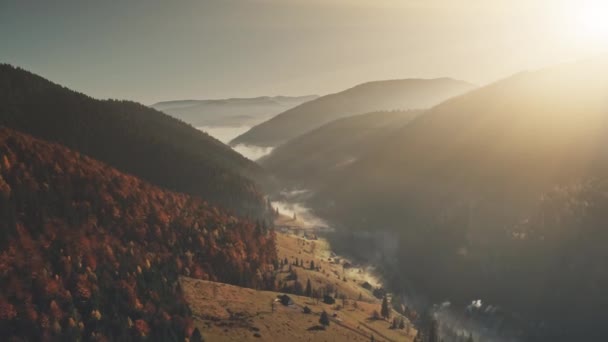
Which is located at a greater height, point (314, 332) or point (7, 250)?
point (7, 250)

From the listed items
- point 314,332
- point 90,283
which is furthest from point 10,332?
point 314,332

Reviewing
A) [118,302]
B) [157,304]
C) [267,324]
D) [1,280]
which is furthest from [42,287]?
[267,324]

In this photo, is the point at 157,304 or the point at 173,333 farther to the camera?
the point at 157,304

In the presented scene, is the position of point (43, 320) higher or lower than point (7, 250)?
lower

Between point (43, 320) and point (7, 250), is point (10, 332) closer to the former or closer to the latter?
point (43, 320)

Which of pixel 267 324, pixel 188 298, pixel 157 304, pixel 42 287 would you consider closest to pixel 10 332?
pixel 42 287

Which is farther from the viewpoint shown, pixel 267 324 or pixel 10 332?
pixel 267 324

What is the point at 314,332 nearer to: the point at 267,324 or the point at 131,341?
the point at 267,324

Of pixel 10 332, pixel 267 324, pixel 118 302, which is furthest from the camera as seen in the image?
pixel 267 324

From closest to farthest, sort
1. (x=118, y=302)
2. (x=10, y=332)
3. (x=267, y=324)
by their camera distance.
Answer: (x=10, y=332)
(x=118, y=302)
(x=267, y=324)
